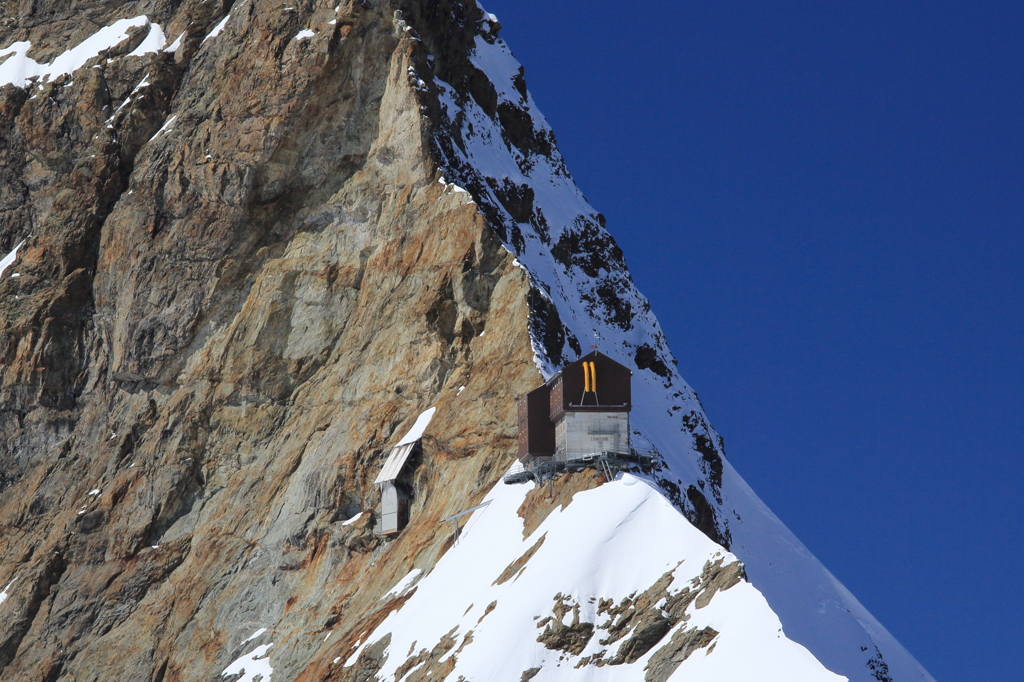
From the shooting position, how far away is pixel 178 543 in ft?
222

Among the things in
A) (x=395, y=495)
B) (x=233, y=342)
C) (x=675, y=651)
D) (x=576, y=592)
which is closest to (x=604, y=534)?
(x=576, y=592)

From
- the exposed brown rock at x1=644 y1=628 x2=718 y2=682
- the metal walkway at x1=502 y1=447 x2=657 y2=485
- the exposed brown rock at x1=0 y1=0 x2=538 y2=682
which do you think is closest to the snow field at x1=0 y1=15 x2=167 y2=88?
the exposed brown rock at x1=0 y1=0 x2=538 y2=682

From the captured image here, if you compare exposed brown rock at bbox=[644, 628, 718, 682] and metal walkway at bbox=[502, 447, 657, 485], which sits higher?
metal walkway at bbox=[502, 447, 657, 485]

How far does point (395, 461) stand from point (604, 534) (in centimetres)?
1521

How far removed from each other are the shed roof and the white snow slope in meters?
5.66

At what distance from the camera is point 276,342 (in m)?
70.0

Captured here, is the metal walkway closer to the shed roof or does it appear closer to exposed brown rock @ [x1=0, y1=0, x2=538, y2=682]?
exposed brown rock @ [x1=0, y1=0, x2=538, y2=682]

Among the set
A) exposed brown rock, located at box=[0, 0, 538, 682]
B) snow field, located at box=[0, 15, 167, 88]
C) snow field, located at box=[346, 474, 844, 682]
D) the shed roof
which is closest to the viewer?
snow field, located at box=[346, 474, 844, 682]

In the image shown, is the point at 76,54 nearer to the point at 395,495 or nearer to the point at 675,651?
the point at 395,495

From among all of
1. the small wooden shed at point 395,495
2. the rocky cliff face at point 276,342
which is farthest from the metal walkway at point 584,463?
the small wooden shed at point 395,495

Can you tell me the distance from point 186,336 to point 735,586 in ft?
123

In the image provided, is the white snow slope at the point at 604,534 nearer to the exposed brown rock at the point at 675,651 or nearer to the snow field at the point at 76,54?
the exposed brown rock at the point at 675,651

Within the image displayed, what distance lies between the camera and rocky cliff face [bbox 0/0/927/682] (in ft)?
199

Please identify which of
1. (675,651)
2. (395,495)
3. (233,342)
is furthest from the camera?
(233,342)
